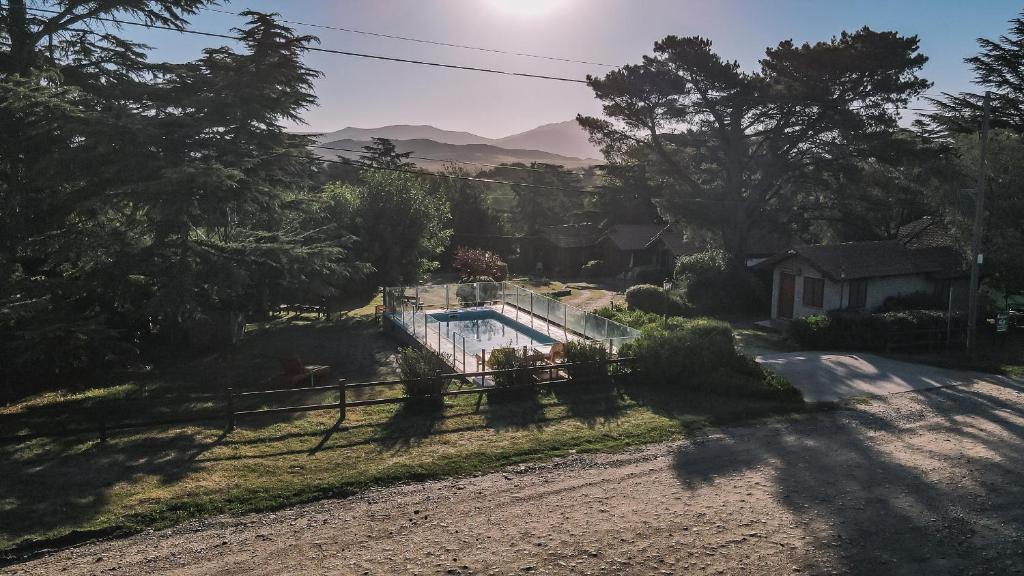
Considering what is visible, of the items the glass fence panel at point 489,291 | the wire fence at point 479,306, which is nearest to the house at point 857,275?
the wire fence at point 479,306

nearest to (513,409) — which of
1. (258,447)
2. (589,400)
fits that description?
(589,400)

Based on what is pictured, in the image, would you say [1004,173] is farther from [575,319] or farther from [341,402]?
[341,402]

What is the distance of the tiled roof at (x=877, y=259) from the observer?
1105 inches

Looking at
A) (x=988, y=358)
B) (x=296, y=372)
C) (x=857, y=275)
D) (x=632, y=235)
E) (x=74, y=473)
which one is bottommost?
(x=74, y=473)

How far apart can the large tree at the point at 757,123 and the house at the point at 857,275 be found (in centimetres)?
524

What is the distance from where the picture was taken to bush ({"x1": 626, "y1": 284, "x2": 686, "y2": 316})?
1253 inches

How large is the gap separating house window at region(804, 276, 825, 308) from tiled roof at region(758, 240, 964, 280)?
896 mm

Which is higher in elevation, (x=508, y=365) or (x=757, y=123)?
(x=757, y=123)

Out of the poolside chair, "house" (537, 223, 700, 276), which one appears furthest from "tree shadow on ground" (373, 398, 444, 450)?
"house" (537, 223, 700, 276)

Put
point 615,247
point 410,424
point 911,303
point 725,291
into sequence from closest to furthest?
point 410,424 → point 911,303 → point 725,291 → point 615,247

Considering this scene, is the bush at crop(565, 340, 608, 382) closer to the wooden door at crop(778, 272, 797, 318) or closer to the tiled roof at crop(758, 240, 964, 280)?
the tiled roof at crop(758, 240, 964, 280)

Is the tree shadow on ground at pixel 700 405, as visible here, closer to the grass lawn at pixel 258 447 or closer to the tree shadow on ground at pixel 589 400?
the grass lawn at pixel 258 447

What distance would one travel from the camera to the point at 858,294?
2819 centimetres

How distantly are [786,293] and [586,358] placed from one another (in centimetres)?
1669
